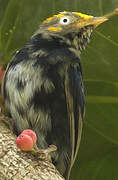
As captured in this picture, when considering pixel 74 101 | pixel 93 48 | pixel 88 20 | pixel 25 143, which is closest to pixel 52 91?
pixel 74 101

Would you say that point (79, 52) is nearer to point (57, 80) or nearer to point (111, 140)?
point (57, 80)

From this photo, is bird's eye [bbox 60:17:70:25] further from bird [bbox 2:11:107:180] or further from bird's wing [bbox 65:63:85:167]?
bird's wing [bbox 65:63:85:167]

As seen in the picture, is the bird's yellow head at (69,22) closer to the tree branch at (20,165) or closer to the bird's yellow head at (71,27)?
the bird's yellow head at (71,27)

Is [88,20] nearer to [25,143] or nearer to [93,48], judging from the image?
[93,48]

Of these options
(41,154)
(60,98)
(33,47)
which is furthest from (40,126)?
(41,154)

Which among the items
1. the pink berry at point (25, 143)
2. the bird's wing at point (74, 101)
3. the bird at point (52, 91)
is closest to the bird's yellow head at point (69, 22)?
the bird at point (52, 91)
